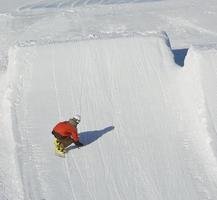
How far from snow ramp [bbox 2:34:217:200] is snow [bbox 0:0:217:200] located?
0.07ft

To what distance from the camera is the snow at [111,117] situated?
11.5 meters

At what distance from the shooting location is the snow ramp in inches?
452

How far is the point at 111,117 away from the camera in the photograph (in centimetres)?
1346

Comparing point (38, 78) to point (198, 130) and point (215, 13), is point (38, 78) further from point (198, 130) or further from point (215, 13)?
point (215, 13)

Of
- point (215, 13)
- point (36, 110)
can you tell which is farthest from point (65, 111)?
point (215, 13)

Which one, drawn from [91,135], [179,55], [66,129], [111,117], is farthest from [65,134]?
[179,55]

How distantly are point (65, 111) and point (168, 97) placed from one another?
2.38 meters

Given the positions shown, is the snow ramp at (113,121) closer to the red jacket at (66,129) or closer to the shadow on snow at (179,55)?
the red jacket at (66,129)

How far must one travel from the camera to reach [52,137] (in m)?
12.8

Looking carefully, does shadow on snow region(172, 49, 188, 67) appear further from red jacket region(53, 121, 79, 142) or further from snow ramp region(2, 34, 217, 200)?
red jacket region(53, 121, 79, 142)

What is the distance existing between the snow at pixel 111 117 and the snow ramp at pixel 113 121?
2 centimetres

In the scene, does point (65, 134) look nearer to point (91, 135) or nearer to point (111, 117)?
point (91, 135)

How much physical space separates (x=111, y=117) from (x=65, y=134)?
1.72m

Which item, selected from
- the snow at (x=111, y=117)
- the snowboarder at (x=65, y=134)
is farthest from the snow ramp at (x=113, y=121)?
the snowboarder at (x=65, y=134)
